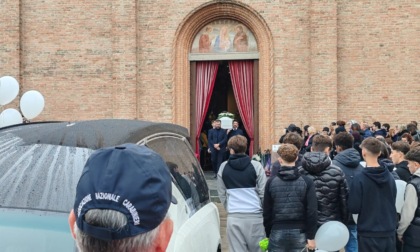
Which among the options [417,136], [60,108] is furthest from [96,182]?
[60,108]

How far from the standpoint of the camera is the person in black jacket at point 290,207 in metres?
5.05

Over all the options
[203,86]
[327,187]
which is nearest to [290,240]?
[327,187]

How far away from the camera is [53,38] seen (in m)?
16.0

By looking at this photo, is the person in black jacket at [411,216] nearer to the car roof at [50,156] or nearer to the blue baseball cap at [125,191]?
the car roof at [50,156]

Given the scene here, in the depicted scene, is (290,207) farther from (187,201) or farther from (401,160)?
(401,160)

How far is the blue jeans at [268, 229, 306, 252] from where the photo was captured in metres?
5.11

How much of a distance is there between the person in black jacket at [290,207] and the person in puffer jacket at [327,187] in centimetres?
25

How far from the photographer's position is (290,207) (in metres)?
5.06

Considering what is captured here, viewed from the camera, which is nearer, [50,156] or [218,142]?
[50,156]

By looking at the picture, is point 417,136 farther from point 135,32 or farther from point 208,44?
point 135,32

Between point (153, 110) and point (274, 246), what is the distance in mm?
10922

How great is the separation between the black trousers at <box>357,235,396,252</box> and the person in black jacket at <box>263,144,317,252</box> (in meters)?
0.58

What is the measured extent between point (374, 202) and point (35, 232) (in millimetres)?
3688

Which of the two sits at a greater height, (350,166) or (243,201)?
(350,166)
